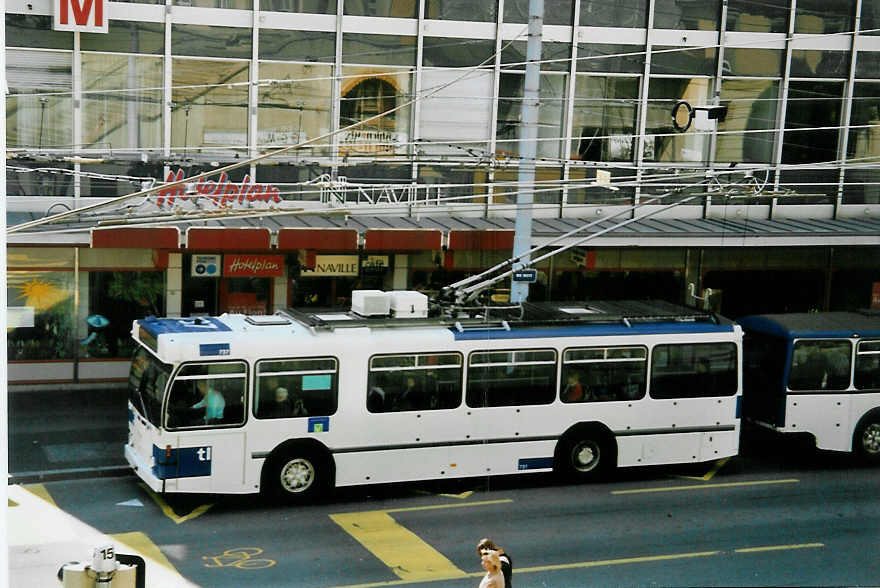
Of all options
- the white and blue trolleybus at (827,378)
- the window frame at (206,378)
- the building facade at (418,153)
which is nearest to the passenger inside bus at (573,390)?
the building facade at (418,153)

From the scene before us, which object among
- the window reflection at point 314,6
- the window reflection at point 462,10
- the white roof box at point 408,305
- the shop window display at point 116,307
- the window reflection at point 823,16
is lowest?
the shop window display at point 116,307

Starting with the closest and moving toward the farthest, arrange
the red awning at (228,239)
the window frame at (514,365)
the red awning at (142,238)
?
the window frame at (514,365) → the red awning at (142,238) → the red awning at (228,239)

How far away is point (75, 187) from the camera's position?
36.8ft

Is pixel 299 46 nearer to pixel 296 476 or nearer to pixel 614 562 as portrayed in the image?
pixel 296 476

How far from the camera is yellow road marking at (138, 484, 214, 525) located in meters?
11.5

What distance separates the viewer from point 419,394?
40.7ft

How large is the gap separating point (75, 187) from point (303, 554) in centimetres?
399

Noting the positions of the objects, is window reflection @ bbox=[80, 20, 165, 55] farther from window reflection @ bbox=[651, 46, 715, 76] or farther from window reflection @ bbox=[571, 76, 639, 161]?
window reflection @ bbox=[651, 46, 715, 76]

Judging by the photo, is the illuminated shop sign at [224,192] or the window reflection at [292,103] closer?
the window reflection at [292,103]

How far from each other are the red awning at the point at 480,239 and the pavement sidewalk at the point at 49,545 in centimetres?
498

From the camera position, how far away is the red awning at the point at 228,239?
13.9 m

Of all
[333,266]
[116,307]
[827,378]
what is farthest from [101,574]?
[827,378]

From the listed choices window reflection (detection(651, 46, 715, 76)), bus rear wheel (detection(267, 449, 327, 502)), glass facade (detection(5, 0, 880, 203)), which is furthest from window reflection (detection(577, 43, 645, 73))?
bus rear wheel (detection(267, 449, 327, 502))

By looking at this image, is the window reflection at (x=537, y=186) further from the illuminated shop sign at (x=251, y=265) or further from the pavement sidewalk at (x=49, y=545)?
the pavement sidewalk at (x=49, y=545)
